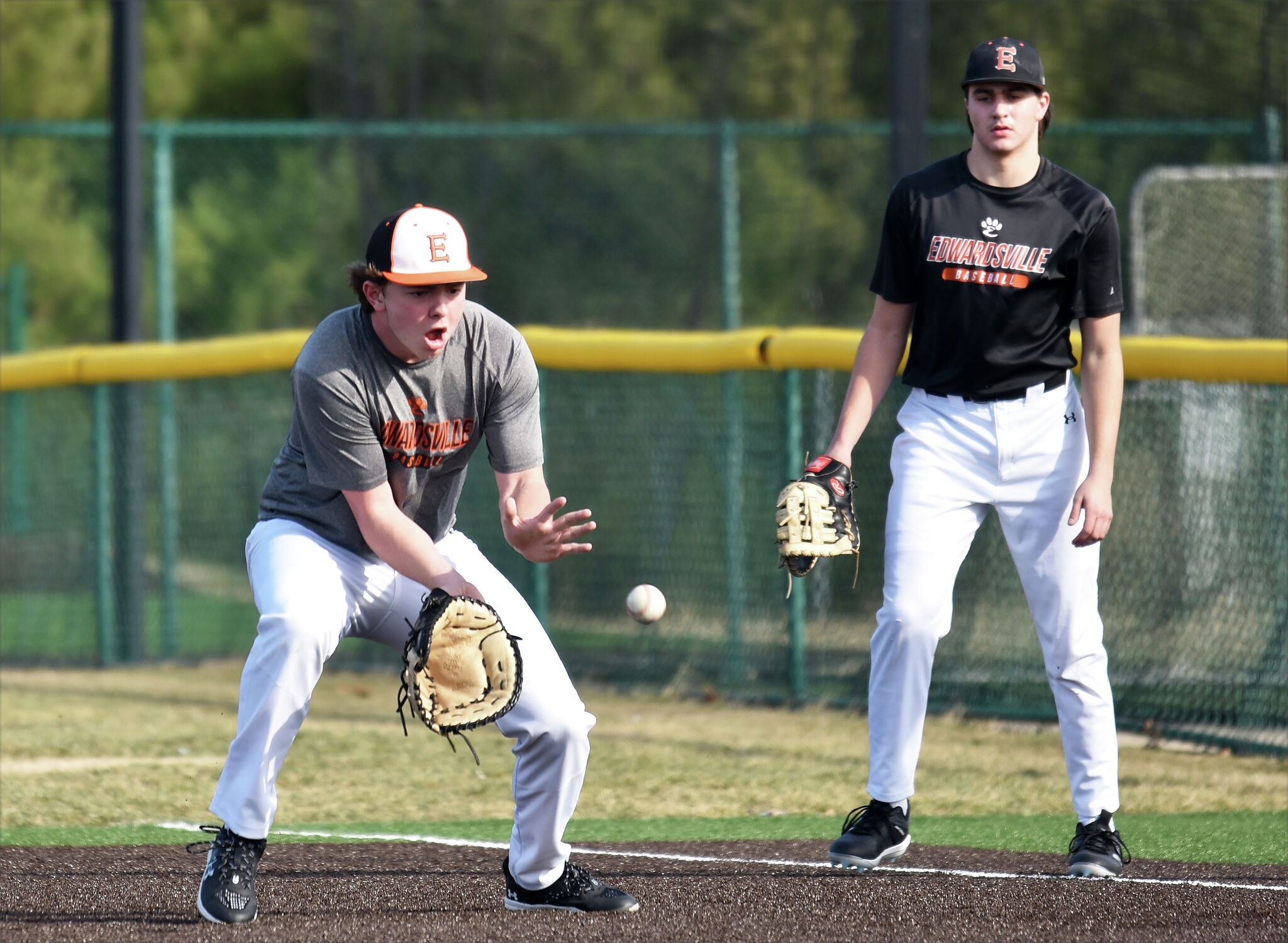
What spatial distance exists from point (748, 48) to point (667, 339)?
4.95m

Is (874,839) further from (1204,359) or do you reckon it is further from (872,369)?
(1204,359)

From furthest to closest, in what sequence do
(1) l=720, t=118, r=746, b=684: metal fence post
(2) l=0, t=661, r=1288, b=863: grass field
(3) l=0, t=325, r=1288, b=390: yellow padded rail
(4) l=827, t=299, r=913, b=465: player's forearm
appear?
(1) l=720, t=118, r=746, b=684: metal fence post → (3) l=0, t=325, r=1288, b=390: yellow padded rail → (2) l=0, t=661, r=1288, b=863: grass field → (4) l=827, t=299, r=913, b=465: player's forearm

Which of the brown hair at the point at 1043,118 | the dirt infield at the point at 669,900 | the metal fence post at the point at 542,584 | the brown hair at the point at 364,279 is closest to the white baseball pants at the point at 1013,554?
the dirt infield at the point at 669,900

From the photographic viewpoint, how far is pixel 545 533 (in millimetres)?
4074

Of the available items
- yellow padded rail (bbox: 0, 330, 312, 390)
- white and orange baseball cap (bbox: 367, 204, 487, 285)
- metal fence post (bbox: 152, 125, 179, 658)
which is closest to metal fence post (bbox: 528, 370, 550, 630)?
yellow padded rail (bbox: 0, 330, 312, 390)

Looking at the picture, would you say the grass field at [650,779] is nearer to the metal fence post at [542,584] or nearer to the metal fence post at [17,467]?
the metal fence post at [542,584]

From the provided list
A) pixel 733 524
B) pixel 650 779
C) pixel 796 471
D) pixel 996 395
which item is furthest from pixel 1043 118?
pixel 733 524

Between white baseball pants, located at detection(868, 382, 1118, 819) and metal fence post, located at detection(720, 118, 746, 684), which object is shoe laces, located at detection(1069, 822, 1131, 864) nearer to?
white baseball pants, located at detection(868, 382, 1118, 819)

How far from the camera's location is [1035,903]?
4.20m

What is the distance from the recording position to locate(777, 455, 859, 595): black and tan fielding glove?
4527 mm

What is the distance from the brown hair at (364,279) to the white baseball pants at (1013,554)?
1413 mm

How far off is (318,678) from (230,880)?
1.61ft

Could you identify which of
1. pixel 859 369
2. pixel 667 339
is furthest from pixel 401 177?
pixel 859 369

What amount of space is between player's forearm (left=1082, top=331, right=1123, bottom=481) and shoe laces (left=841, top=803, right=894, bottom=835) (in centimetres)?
99
